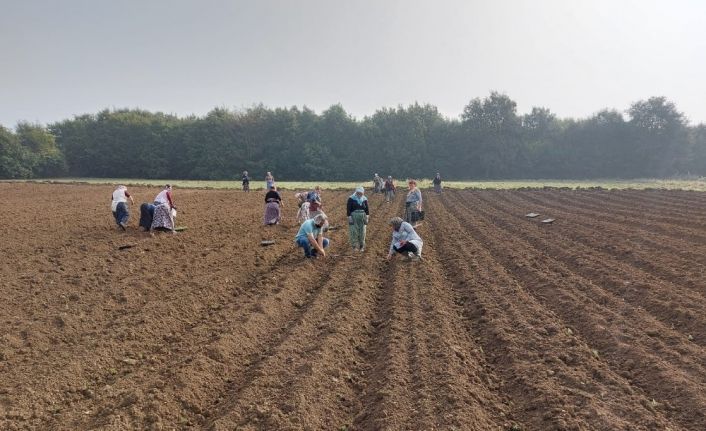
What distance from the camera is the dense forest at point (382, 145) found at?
202 feet

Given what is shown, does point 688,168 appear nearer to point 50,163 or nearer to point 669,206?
point 669,206

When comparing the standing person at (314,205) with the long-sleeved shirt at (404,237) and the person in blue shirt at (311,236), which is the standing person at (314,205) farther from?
the long-sleeved shirt at (404,237)

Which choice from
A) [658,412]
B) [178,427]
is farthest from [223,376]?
[658,412]

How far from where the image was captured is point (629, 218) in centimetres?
1659

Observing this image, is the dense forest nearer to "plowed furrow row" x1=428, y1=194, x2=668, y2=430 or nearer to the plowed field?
the plowed field

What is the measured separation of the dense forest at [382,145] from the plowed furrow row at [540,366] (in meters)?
54.9

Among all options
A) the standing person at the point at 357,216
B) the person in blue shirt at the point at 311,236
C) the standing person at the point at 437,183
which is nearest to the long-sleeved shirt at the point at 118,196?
the person in blue shirt at the point at 311,236

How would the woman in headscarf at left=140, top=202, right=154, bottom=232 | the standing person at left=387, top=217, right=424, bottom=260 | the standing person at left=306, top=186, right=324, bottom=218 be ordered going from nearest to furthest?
the standing person at left=387, top=217, right=424, bottom=260
the standing person at left=306, top=186, right=324, bottom=218
the woman in headscarf at left=140, top=202, right=154, bottom=232

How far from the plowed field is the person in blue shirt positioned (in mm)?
468

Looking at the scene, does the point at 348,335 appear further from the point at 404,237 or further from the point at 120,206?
the point at 120,206

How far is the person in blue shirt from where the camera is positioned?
10.4 m

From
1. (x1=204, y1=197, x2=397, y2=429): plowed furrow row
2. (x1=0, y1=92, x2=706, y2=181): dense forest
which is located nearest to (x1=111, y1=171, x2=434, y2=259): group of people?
(x1=204, y1=197, x2=397, y2=429): plowed furrow row

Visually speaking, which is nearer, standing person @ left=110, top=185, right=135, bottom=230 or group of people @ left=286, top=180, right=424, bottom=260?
group of people @ left=286, top=180, right=424, bottom=260

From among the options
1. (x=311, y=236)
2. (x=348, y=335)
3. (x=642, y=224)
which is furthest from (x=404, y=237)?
(x=642, y=224)
